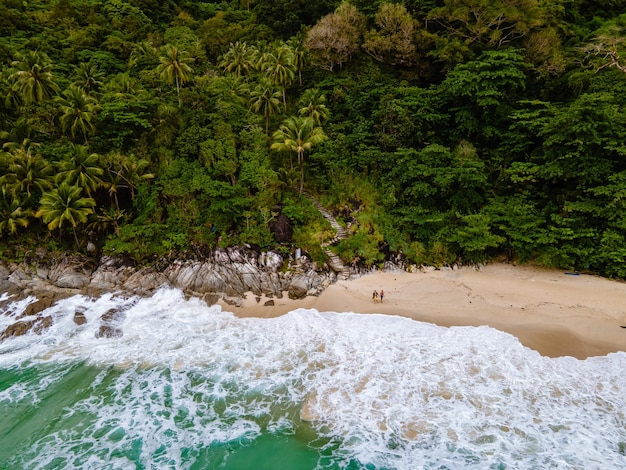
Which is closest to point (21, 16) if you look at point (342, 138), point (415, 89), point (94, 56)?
point (94, 56)

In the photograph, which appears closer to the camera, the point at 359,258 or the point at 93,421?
the point at 93,421

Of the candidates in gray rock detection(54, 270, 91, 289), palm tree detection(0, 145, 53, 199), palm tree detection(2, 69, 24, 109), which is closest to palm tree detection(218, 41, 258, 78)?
palm tree detection(2, 69, 24, 109)

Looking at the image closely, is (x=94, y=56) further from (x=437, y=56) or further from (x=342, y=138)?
(x=437, y=56)

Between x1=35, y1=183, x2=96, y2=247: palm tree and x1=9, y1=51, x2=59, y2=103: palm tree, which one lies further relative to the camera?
x1=9, y1=51, x2=59, y2=103: palm tree

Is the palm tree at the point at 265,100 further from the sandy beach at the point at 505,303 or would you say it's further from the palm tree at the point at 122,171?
the sandy beach at the point at 505,303

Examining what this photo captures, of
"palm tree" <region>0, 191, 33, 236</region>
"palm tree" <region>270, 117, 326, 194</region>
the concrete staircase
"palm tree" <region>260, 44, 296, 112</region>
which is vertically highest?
"palm tree" <region>260, 44, 296, 112</region>

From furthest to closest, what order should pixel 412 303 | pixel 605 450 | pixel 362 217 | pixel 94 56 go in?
1. pixel 94 56
2. pixel 362 217
3. pixel 412 303
4. pixel 605 450

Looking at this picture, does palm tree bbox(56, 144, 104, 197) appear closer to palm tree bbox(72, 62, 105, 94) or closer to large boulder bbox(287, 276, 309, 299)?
palm tree bbox(72, 62, 105, 94)

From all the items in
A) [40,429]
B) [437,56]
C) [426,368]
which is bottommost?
[40,429]
